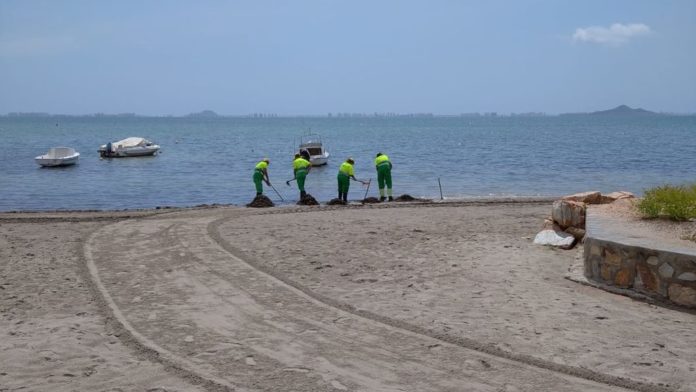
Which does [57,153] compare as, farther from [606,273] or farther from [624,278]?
[624,278]

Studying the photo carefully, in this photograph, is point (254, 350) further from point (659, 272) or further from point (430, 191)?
point (430, 191)

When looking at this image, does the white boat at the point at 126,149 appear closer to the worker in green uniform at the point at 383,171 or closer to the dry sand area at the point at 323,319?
the worker in green uniform at the point at 383,171

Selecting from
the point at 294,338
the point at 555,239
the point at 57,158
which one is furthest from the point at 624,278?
the point at 57,158

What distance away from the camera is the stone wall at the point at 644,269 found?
7.71 meters

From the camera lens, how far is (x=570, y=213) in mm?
11570

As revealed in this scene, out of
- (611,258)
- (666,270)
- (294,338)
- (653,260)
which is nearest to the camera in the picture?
(294,338)

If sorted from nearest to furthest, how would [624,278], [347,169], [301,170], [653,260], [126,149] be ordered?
[653,260], [624,278], [347,169], [301,170], [126,149]

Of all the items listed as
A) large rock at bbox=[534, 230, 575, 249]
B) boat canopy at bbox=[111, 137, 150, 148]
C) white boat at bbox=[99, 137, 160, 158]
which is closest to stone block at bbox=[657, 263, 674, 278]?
large rock at bbox=[534, 230, 575, 249]

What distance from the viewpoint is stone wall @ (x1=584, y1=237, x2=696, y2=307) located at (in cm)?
771

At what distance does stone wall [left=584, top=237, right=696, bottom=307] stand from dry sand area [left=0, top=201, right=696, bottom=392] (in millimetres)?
238

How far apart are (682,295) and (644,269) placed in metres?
0.53

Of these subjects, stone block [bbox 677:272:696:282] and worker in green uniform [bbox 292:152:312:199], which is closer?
stone block [bbox 677:272:696:282]

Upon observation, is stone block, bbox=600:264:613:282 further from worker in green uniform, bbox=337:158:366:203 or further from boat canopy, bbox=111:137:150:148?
boat canopy, bbox=111:137:150:148

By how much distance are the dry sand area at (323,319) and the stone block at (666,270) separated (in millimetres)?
434
